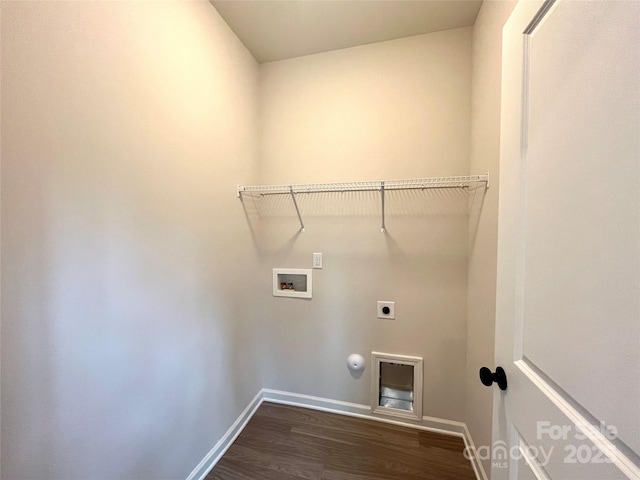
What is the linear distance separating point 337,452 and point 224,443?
29.0 inches

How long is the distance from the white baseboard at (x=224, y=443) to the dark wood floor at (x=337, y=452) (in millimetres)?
32

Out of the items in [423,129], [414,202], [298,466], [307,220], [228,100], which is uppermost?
[228,100]

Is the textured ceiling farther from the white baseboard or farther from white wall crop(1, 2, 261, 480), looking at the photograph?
the white baseboard

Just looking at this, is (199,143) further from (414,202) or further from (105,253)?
(414,202)

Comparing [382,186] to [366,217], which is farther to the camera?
[366,217]

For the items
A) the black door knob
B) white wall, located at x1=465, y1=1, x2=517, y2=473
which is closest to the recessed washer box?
white wall, located at x1=465, y1=1, x2=517, y2=473

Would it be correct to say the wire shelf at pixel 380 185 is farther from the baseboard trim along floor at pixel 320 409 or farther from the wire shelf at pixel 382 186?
the baseboard trim along floor at pixel 320 409

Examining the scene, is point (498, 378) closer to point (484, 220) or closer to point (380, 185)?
point (484, 220)

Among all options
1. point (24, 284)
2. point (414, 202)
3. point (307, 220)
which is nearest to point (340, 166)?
point (307, 220)

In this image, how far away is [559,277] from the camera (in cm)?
54

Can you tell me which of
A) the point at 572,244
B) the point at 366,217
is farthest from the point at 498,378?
the point at 366,217

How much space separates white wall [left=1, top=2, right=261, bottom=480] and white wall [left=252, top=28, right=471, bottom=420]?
499 mm

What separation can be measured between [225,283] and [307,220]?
75 centimetres

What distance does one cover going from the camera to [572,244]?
50 centimetres
